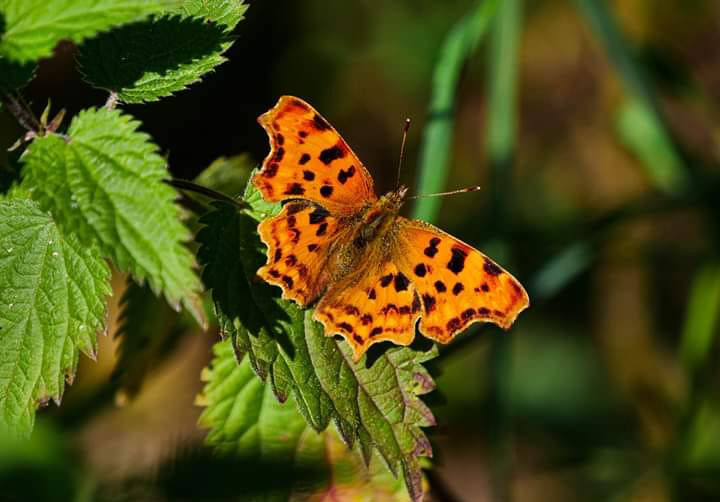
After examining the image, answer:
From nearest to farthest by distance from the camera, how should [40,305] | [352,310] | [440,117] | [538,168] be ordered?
1. [40,305]
2. [352,310]
3. [440,117]
4. [538,168]

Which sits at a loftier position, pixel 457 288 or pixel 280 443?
pixel 457 288

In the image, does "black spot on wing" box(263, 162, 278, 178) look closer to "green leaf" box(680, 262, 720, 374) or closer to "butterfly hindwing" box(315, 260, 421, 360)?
"butterfly hindwing" box(315, 260, 421, 360)

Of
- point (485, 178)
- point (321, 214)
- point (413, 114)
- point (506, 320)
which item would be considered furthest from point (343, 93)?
point (506, 320)

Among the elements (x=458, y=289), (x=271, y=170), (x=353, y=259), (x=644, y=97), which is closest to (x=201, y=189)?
(x=271, y=170)

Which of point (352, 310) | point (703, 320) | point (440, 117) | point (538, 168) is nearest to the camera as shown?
point (352, 310)

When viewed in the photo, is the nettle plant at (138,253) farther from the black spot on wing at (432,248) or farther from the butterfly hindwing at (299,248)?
the black spot on wing at (432,248)

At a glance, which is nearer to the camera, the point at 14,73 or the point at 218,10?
the point at 14,73

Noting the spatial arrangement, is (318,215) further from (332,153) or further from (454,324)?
(454,324)

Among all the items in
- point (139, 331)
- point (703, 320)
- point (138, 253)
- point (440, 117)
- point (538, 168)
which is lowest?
point (538, 168)
